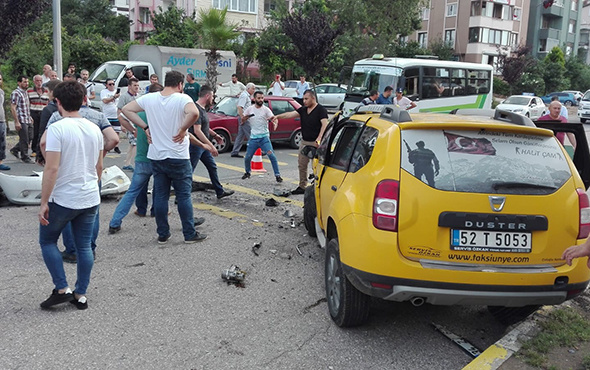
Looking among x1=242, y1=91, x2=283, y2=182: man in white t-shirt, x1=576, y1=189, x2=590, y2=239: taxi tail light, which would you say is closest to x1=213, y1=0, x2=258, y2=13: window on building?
x1=242, y1=91, x2=283, y2=182: man in white t-shirt

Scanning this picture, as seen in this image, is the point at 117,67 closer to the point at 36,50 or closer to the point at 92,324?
the point at 36,50

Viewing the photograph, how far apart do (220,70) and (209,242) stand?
19.5 meters

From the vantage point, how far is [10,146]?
13.6 metres

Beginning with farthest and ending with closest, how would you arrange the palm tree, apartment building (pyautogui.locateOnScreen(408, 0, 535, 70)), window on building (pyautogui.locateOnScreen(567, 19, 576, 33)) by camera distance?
window on building (pyautogui.locateOnScreen(567, 19, 576, 33)), apartment building (pyautogui.locateOnScreen(408, 0, 535, 70)), the palm tree

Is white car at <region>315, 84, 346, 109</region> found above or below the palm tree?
below

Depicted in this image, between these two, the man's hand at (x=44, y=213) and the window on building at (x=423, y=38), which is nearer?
the man's hand at (x=44, y=213)

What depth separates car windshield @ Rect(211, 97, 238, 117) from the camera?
14719 millimetres

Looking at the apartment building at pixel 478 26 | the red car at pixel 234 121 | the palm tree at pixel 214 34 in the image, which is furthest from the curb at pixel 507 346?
the apartment building at pixel 478 26

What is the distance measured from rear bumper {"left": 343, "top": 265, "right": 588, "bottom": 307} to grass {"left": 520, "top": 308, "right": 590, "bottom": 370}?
0.33m

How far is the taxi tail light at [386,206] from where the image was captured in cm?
375

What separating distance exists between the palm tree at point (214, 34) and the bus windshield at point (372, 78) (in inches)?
237

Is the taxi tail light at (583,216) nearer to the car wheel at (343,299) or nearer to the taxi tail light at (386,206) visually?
the taxi tail light at (386,206)

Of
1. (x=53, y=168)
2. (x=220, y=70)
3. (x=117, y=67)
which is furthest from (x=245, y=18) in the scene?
(x=53, y=168)

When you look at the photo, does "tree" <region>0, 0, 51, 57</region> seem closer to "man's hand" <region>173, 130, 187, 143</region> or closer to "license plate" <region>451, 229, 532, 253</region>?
"man's hand" <region>173, 130, 187, 143</region>
